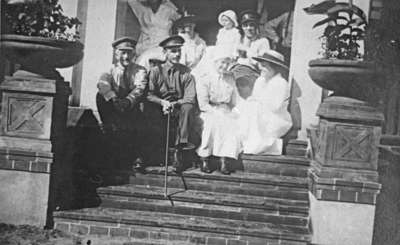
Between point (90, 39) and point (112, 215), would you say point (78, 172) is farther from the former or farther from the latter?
point (90, 39)

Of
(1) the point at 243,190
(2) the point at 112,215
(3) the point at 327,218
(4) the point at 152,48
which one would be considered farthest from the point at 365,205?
(4) the point at 152,48

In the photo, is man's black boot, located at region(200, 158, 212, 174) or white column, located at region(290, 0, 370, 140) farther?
white column, located at region(290, 0, 370, 140)

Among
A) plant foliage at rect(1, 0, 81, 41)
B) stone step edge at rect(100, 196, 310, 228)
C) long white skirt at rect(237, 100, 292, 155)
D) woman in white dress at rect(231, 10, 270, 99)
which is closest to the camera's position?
plant foliage at rect(1, 0, 81, 41)

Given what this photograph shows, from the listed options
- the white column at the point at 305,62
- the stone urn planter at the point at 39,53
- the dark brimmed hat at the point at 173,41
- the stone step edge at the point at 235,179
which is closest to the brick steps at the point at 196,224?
the stone step edge at the point at 235,179

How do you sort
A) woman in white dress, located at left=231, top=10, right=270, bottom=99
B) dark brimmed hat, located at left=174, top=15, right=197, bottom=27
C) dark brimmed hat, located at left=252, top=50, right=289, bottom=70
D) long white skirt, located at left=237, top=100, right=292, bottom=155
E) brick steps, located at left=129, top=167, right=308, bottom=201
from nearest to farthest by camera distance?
brick steps, located at left=129, top=167, right=308, bottom=201
long white skirt, located at left=237, top=100, right=292, bottom=155
dark brimmed hat, located at left=252, top=50, right=289, bottom=70
woman in white dress, located at left=231, top=10, right=270, bottom=99
dark brimmed hat, located at left=174, top=15, right=197, bottom=27

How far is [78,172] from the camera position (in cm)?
586

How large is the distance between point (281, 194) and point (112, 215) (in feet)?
6.55

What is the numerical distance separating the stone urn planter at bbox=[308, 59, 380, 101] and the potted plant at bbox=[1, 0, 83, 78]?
2.66m

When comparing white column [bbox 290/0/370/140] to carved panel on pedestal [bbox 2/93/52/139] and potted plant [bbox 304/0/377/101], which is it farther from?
carved panel on pedestal [bbox 2/93/52/139]

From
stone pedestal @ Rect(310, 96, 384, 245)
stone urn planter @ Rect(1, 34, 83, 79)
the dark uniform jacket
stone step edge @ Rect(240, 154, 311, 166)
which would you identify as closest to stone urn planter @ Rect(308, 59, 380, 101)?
stone pedestal @ Rect(310, 96, 384, 245)

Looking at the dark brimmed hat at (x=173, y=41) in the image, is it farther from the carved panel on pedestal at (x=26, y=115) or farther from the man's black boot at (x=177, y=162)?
the carved panel on pedestal at (x=26, y=115)

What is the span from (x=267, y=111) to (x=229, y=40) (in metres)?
1.47

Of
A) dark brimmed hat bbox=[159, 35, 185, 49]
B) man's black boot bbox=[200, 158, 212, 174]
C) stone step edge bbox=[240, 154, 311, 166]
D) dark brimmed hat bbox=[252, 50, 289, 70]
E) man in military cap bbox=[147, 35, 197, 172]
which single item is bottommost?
man's black boot bbox=[200, 158, 212, 174]

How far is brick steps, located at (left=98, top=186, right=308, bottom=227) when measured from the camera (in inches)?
215
